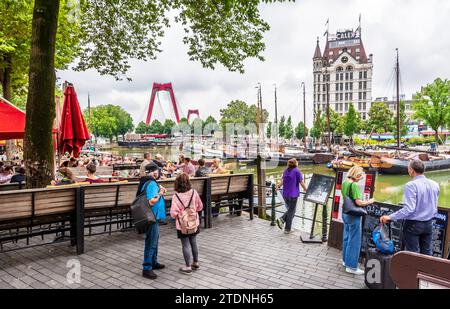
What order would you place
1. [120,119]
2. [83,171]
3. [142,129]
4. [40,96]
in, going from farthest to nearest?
[142,129]
[120,119]
[83,171]
[40,96]

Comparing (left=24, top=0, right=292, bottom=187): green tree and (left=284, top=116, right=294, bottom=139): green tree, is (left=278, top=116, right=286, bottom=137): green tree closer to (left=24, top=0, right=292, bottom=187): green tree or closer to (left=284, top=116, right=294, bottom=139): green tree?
(left=284, top=116, right=294, bottom=139): green tree

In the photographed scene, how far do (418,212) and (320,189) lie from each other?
2.59 m

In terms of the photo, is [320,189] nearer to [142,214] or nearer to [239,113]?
[142,214]

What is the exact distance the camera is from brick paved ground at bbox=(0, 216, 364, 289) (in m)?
4.63

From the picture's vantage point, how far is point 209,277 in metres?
4.82

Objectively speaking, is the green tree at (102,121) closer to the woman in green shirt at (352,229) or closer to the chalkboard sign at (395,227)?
the chalkboard sign at (395,227)

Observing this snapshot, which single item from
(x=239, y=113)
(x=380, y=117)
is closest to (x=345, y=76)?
(x=380, y=117)

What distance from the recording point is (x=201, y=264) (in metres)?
5.35

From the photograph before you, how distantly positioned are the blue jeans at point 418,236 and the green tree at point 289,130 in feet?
320

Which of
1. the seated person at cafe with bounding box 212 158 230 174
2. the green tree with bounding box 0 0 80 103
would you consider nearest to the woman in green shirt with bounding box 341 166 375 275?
the seated person at cafe with bounding box 212 158 230 174

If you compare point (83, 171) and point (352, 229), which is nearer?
point (352, 229)

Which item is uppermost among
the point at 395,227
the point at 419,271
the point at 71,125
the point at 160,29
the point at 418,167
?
the point at 160,29
